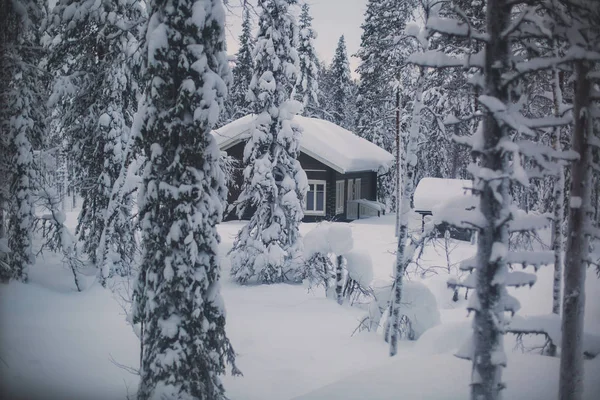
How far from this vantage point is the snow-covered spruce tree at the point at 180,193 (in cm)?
575

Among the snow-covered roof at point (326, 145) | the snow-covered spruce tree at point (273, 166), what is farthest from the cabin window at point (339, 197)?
the snow-covered spruce tree at point (273, 166)

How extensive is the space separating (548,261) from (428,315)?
5.73 metres

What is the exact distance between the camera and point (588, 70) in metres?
5.34

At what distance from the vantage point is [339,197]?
28.6 m

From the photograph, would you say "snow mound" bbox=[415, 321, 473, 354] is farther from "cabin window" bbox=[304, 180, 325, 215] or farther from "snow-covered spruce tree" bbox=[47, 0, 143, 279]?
"cabin window" bbox=[304, 180, 325, 215]

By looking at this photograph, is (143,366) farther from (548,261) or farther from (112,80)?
(112,80)

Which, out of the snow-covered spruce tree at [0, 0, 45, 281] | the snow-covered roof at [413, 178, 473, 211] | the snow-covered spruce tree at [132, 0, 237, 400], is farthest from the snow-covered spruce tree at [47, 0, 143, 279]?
the snow-covered roof at [413, 178, 473, 211]

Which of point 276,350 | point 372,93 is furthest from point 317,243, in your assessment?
point 372,93

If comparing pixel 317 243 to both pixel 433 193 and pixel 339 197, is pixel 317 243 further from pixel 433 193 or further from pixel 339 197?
pixel 339 197

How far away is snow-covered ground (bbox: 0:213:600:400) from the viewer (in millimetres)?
6547

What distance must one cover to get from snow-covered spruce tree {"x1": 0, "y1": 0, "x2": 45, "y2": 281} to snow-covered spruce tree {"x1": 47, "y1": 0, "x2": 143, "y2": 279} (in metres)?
0.88

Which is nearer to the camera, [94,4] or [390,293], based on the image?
[390,293]

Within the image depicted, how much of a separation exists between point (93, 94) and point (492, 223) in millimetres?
12987

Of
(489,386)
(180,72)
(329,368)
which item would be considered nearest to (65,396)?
(329,368)
